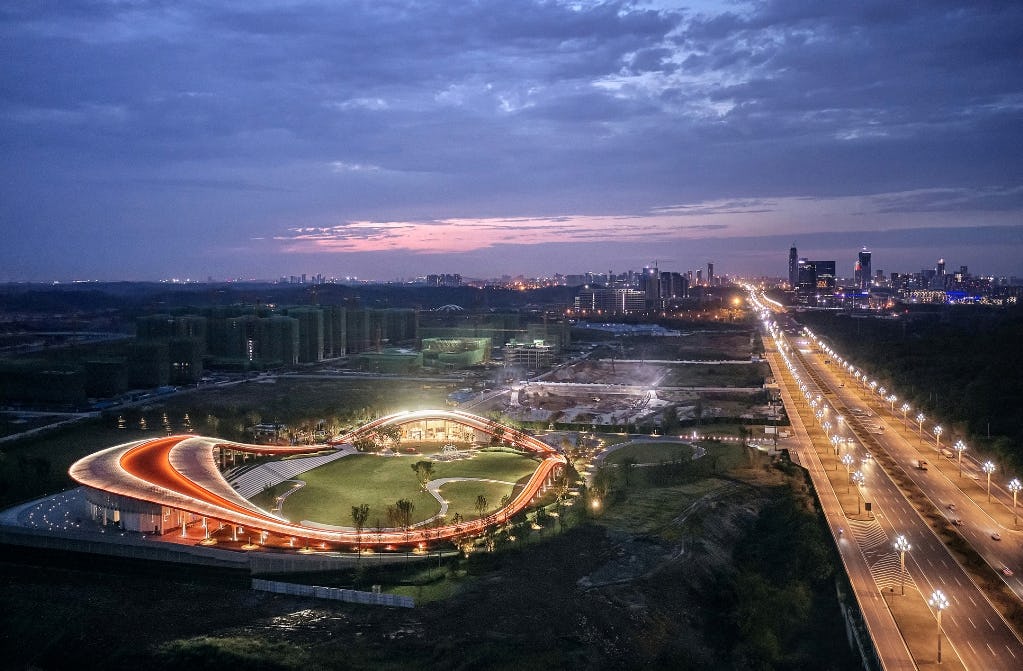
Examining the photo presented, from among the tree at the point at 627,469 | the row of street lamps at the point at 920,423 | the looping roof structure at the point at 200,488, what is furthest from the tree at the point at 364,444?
the row of street lamps at the point at 920,423

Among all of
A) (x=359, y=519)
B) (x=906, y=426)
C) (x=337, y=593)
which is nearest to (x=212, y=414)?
(x=359, y=519)

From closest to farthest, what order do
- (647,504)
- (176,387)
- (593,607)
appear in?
(593,607), (647,504), (176,387)

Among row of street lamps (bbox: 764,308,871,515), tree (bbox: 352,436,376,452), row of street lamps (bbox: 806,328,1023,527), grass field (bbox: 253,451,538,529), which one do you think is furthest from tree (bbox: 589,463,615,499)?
row of street lamps (bbox: 806,328,1023,527)

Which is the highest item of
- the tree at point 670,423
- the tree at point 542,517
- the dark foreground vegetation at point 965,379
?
the dark foreground vegetation at point 965,379

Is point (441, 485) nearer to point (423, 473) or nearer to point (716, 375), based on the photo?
point (423, 473)

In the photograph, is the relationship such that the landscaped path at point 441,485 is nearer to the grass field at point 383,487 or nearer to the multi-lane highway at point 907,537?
the grass field at point 383,487

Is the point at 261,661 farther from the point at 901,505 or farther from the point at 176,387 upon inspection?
the point at 176,387

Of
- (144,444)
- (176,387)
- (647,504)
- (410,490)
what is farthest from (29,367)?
(647,504)
